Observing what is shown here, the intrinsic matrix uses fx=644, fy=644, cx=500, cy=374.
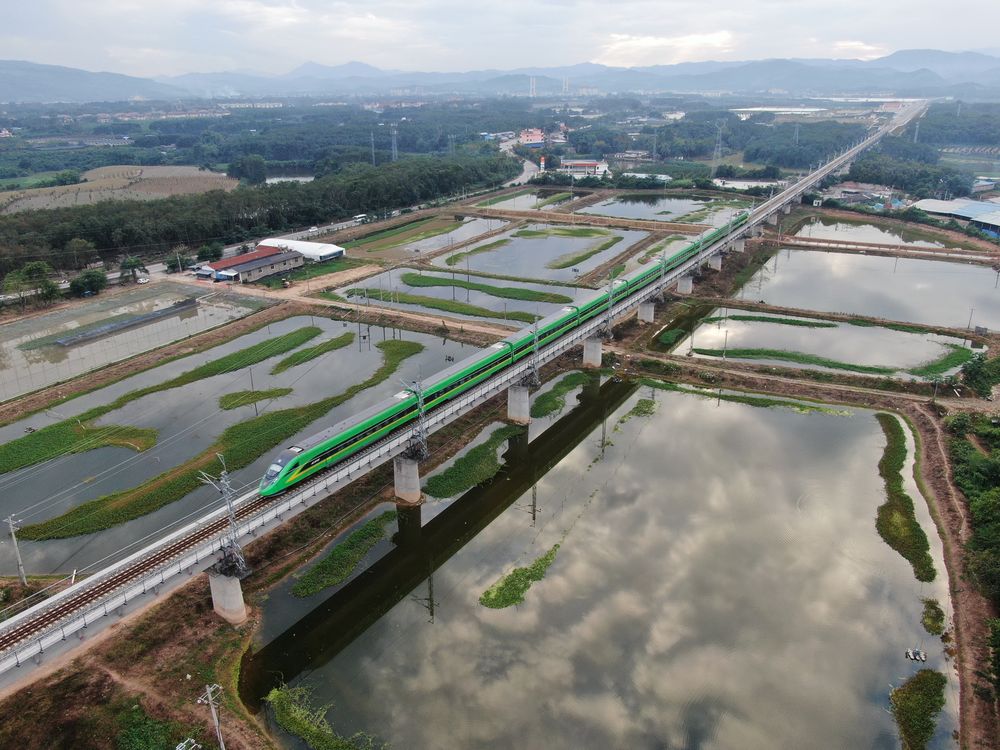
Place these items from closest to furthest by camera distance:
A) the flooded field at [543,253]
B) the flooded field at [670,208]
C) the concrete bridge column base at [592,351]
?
the concrete bridge column base at [592,351] < the flooded field at [543,253] < the flooded field at [670,208]

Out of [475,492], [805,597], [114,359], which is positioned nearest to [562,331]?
[475,492]

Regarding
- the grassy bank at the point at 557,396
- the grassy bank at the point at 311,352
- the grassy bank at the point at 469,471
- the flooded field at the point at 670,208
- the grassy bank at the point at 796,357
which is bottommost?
the grassy bank at the point at 469,471

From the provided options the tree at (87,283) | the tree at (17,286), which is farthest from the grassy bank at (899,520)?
the tree at (17,286)

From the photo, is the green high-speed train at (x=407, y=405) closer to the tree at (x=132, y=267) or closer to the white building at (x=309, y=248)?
the white building at (x=309, y=248)

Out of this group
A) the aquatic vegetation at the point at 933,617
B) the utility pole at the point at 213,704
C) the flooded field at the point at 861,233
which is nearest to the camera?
the utility pole at the point at 213,704

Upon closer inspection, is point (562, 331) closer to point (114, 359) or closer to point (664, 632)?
point (664, 632)

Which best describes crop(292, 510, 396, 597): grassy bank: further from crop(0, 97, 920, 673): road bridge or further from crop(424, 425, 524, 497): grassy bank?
crop(424, 425, 524, 497): grassy bank

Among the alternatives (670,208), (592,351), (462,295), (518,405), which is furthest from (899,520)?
(670,208)
